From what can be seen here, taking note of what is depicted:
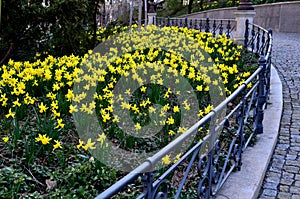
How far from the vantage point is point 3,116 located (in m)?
4.12

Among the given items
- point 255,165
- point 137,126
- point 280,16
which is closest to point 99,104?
point 137,126

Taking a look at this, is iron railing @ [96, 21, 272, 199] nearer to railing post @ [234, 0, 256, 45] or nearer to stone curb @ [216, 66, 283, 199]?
stone curb @ [216, 66, 283, 199]

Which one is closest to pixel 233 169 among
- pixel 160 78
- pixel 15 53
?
pixel 160 78

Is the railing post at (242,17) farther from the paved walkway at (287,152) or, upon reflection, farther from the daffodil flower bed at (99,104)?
the daffodil flower bed at (99,104)

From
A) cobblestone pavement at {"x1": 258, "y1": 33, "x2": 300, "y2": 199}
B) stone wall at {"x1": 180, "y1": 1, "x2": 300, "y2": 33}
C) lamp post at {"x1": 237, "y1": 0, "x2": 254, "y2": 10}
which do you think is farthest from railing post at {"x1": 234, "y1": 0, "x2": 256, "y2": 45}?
stone wall at {"x1": 180, "y1": 1, "x2": 300, "y2": 33}

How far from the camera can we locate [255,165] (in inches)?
150

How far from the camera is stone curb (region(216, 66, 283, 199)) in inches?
128

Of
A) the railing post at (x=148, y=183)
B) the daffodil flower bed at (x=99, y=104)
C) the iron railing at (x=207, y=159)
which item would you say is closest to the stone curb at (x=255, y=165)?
the iron railing at (x=207, y=159)

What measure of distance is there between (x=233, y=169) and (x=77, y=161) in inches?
59.2

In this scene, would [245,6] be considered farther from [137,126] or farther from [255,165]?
[137,126]

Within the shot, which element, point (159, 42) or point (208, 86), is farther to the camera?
point (159, 42)

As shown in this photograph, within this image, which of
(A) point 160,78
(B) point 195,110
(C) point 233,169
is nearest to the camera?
(C) point 233,169

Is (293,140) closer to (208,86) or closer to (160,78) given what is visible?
(208,86)

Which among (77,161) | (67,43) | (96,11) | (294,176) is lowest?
(294,176)
